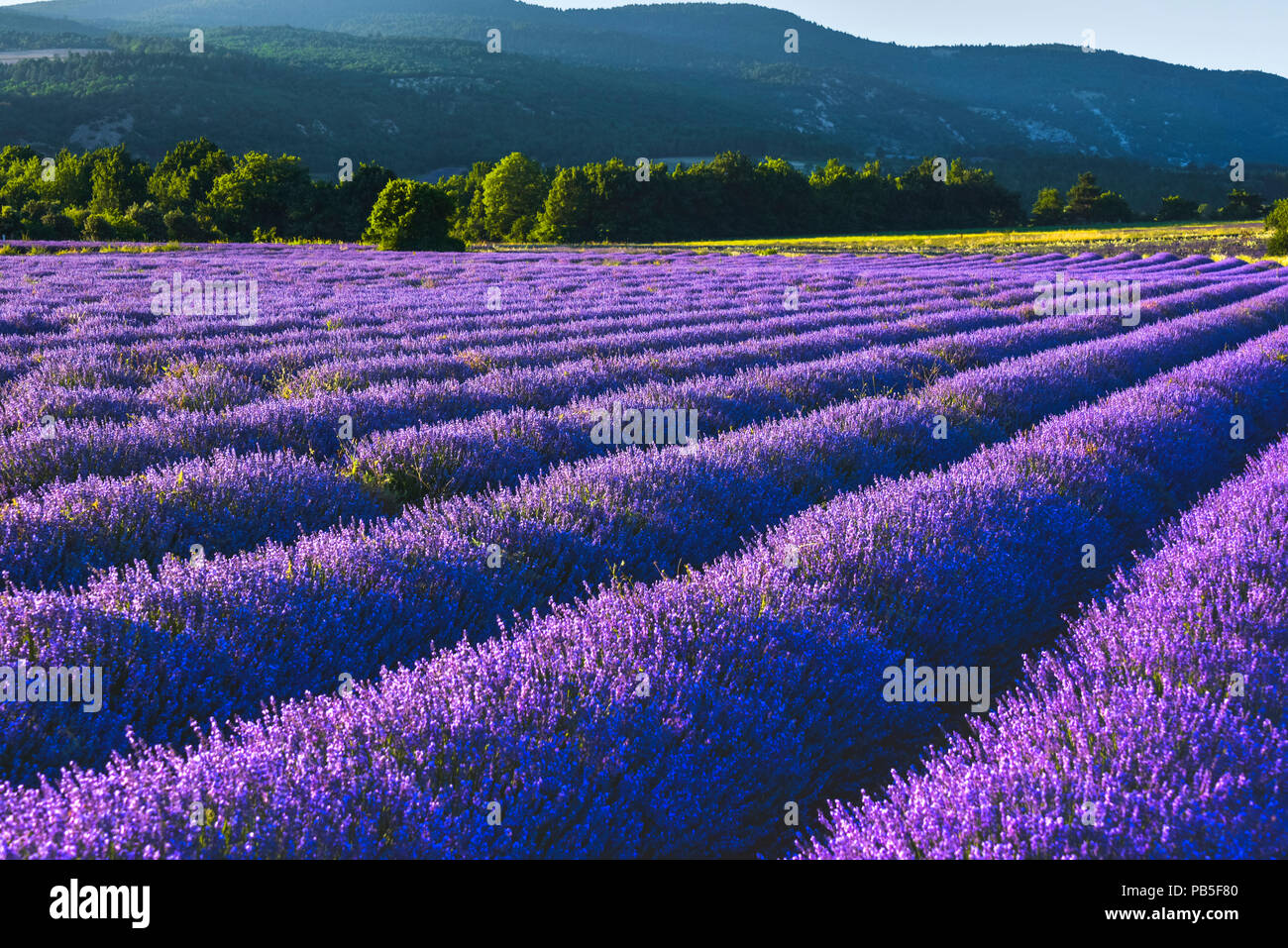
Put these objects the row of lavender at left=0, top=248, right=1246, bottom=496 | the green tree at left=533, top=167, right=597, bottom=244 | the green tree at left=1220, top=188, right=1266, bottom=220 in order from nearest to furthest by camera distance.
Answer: the row of lavender at left=0, top=248, right=1246, bottom=496 < the green tree at left=533, top=167, right=597, bottom=244 < the green tree at left=1220, top=188, right=1266, bottom=220

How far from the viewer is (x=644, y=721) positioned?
187 cm

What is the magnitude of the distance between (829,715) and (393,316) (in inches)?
392

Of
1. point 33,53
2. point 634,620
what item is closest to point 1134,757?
point 634,620

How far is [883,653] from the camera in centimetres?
242

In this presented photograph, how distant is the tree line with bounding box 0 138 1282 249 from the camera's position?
35625mm

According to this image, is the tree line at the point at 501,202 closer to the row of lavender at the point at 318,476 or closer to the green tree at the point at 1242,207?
the green tree at the point at 1242,207

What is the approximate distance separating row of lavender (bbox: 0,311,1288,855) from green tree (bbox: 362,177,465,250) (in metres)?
34.3

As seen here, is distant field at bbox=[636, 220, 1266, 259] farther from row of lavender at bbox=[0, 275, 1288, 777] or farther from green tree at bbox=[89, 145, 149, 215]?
green tree at bbox=[89, 145, 149, 215]

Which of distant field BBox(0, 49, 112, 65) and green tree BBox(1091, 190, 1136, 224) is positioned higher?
distant field BBox(0, 49, 112, 65)

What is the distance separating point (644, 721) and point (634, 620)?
44 centimetres

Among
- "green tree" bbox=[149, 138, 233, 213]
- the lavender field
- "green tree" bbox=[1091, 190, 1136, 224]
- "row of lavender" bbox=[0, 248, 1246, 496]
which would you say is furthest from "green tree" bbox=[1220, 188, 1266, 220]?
the lavender field

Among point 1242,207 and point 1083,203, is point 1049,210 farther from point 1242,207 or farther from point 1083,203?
point 1242,207

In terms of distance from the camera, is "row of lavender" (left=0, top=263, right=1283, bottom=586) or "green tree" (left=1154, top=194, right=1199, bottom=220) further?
"green tree" (left=1154, top=194, right=1199, bottom=220)

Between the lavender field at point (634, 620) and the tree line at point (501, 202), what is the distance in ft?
104
